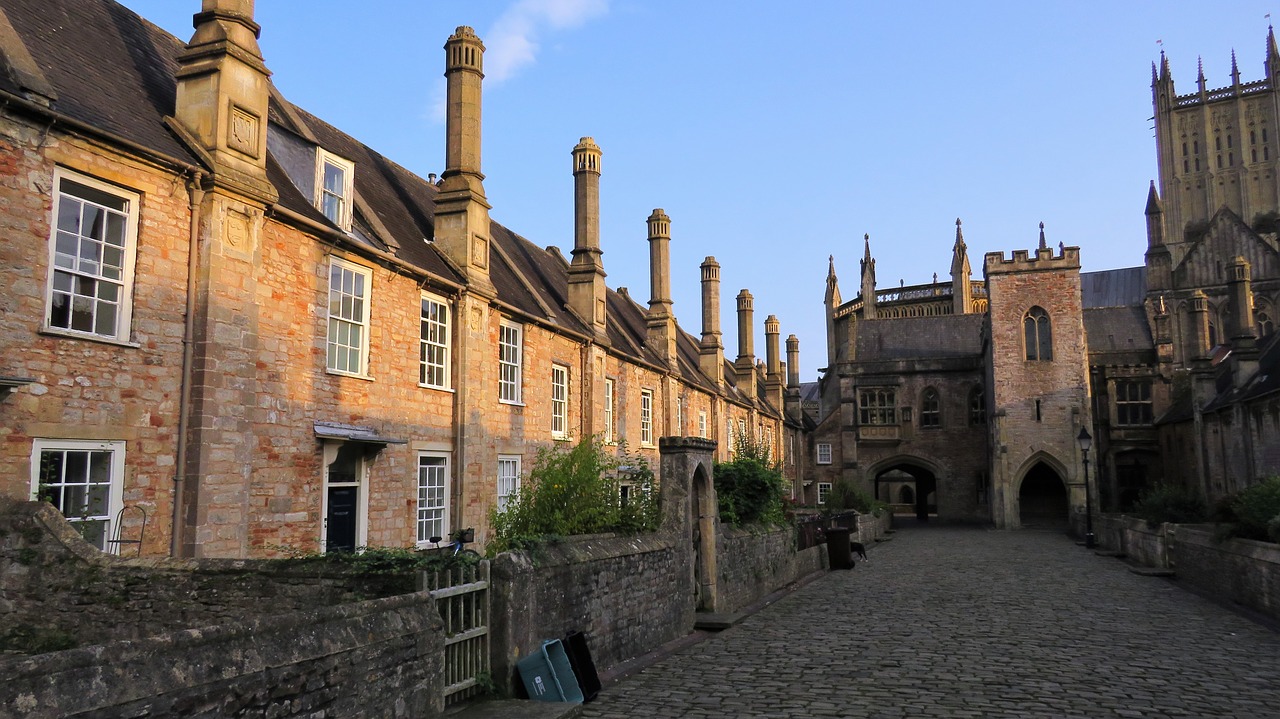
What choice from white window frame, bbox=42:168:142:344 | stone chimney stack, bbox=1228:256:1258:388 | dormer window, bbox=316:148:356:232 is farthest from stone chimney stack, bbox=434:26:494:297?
stone chimney stack, bbox=1228:256:1258:388

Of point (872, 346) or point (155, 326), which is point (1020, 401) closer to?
point (872, 346)

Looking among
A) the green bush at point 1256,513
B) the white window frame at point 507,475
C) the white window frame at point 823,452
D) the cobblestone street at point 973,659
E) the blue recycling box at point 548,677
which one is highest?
the white window frame at point 823,452

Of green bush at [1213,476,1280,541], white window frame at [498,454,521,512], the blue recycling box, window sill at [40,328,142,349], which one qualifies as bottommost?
the blue recycling box

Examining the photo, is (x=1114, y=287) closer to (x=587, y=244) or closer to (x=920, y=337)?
(x=920, y=337)

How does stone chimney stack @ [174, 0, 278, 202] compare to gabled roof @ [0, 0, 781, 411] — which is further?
stone chimney stack @ [174, 0, 278, 202]

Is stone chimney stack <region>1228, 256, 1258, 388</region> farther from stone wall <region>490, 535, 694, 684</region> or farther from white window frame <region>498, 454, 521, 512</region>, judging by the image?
stone wall <region>490, 535, 694, 684</region>

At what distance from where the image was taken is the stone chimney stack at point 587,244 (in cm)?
2441

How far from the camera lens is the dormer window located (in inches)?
576

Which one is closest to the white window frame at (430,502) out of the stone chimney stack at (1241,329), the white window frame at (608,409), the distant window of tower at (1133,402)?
the white window frame at (608,409)

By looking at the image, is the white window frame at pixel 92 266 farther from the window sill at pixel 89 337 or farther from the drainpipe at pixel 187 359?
the drainpipe at pixel 187 359

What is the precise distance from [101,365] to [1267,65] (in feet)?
338

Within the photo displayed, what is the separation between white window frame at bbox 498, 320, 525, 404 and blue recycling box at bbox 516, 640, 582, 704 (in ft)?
34.7

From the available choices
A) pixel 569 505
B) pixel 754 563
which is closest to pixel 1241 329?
pixel 754 563

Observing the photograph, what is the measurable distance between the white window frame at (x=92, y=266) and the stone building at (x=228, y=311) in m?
0.03
